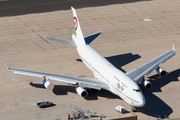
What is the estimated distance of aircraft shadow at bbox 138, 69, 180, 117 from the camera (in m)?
54.0

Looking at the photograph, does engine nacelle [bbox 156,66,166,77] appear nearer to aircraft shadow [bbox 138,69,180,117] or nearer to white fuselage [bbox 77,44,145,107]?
aircraft shadow [bbox 138,69,180,117]

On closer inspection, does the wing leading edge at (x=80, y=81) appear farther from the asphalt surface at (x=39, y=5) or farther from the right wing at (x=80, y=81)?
the asphalt surface at (x=39, y=5)

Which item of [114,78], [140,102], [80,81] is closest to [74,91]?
[80,81]

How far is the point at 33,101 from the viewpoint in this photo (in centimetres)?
5672

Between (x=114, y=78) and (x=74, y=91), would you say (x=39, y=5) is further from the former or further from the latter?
(x=114, y=78)

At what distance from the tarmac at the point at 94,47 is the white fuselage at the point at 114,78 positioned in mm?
2969

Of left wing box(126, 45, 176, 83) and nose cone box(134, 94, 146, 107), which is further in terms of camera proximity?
left wing box(126, 45, 176, 83)

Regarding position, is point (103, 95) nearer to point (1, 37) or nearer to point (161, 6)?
point (1, 37)

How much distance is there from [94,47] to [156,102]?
2590 centimetres

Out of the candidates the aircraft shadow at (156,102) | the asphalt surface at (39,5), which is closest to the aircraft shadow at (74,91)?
the aircraft shadow at (156,102)

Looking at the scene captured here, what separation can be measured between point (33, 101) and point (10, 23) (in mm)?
39298

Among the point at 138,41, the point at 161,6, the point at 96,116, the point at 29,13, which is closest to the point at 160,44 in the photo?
the point at 138,41

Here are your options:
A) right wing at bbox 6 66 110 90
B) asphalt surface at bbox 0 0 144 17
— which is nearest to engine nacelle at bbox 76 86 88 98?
right wing at bbox 6 66 110 90

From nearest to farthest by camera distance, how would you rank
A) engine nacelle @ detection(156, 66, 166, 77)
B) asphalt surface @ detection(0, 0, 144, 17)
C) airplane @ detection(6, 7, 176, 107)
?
airplane @ detection(6, 7, 176, 107), engine nacelle @ detection(156, 66, 166, 77), asphalt surface @ detection(0, 0, 144, 17)
